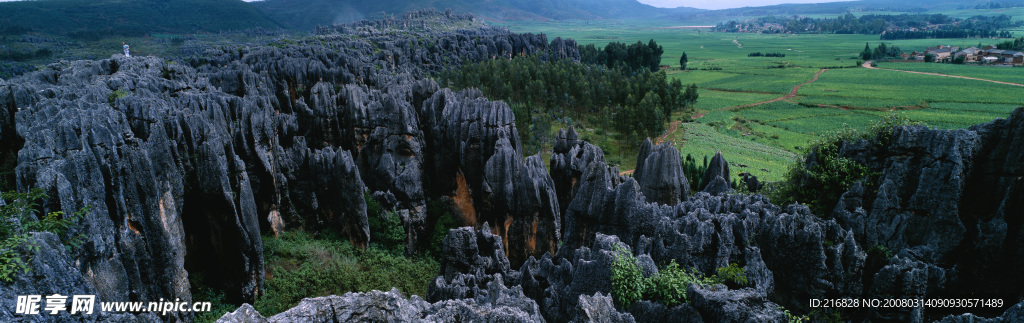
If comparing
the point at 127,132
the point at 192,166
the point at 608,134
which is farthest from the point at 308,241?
the point at 608,134

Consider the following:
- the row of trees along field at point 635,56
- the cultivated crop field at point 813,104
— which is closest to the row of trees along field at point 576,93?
the cultivated crop field at point 813,104

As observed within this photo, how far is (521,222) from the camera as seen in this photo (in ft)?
112

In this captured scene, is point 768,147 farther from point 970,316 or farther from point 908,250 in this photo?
point 970,316

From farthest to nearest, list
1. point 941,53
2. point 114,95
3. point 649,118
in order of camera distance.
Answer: point 941,53, point 649,118, point 114,95

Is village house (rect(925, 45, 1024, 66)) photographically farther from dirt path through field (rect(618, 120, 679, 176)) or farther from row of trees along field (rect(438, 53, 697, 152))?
dirt path through field (rect(618, 120, 679, 176))

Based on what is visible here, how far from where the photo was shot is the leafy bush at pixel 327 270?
93.9ft

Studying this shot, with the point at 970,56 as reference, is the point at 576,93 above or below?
below

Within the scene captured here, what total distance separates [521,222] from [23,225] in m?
25.1

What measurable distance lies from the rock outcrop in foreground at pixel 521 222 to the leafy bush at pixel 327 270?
1.42 m

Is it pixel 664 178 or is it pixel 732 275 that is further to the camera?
pixel 664 178

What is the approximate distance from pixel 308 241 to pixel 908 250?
34.7 meters

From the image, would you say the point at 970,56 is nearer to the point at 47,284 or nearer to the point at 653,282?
the point at 653,282

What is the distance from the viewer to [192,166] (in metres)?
26.4

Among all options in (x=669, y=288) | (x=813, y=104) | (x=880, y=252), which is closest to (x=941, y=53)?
(x=813, y=104)
